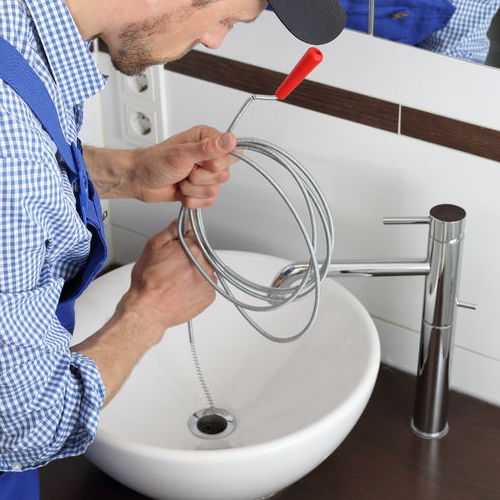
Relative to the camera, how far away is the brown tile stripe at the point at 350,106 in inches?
56.7

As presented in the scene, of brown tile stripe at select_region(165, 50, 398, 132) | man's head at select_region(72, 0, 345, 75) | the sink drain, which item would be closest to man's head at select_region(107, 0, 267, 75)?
man's head at select_region(72, 0, 345, 75)

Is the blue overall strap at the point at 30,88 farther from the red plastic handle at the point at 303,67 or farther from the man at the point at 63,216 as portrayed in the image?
the red plastic handle at the point at 303,67

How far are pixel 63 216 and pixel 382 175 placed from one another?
0.69 m

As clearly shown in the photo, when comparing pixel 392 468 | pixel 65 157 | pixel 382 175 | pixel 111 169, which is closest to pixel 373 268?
pixel 382 175

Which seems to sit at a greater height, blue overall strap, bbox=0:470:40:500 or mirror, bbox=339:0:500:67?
mirror, bbox=339:0:500:67

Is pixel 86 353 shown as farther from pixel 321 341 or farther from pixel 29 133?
pixel 321 341

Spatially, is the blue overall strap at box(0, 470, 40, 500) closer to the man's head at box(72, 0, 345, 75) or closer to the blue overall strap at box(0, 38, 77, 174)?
the blue overall strap at box(0, 38, 77, 174)

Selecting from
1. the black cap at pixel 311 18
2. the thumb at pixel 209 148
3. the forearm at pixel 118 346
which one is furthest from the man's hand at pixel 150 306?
the black cap at pixel 311 18

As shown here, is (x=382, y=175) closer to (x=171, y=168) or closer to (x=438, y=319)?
(x=438, y=319)

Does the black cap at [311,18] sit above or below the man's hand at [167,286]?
above

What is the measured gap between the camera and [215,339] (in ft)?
5.47

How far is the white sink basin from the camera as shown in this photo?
128 cm

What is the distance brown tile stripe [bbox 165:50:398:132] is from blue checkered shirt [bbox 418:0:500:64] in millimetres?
124

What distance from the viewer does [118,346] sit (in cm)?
121
